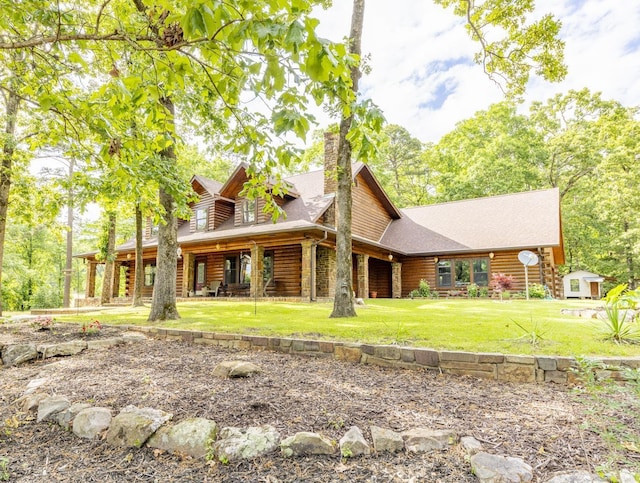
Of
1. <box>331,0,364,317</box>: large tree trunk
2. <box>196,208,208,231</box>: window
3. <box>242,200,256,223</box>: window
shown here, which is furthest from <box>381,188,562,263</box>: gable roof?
<box>331,0,364,317</box>: large tree trunk

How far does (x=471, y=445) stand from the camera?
2455 mm

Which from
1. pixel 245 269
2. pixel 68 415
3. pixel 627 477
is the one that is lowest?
pixel 68 415

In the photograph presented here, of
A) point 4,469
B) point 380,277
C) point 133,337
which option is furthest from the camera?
point 380,277

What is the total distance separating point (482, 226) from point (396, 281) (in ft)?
Answer: 17.6

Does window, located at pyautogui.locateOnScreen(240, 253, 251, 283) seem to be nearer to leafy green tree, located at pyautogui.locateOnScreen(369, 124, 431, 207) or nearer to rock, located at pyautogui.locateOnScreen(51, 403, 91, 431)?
rock, located at pyautogui.locateOnScreen(51, 403, 91, 431)

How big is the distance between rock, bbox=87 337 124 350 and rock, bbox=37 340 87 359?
0.12 m

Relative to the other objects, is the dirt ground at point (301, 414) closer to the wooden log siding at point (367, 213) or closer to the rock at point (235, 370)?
the rock at point (235, 370)

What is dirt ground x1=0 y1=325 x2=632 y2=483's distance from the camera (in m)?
2.37

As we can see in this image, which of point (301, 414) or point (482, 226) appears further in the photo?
point (482, 226)

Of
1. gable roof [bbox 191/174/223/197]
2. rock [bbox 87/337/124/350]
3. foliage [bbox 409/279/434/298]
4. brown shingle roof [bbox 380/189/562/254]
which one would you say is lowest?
rock [bbox 87/337/124/350]

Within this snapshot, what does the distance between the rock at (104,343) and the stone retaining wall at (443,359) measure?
2.07 meters

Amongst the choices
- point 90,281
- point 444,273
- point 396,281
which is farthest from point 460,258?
point 90,281

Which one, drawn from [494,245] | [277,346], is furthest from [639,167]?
[277,346]

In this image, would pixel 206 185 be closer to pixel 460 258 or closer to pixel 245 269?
pixel 245 269
